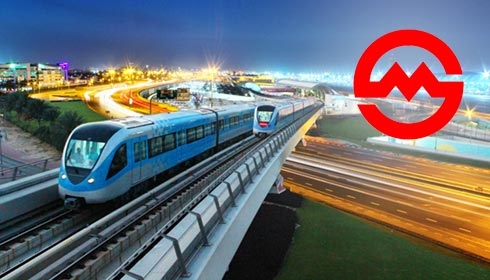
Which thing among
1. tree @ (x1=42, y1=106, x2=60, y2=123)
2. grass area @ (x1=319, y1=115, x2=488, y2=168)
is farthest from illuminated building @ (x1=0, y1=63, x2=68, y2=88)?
tree @ (x1=42, y1=106, x2=60, y2=123)

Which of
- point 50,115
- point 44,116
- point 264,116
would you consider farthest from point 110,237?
point 44,116

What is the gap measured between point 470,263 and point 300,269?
10056 mm

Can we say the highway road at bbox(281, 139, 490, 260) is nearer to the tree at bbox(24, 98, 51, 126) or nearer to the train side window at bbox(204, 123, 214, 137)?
the train side window at bbox(204, 123, 214, 137)

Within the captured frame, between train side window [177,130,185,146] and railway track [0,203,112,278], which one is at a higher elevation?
train side window [177,130,185,146]

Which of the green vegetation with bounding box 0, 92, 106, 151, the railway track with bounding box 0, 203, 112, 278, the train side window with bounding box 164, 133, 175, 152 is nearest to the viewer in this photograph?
the railway track with bounding box 0, 203, 112, 278

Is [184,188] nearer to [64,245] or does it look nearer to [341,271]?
[64,245]

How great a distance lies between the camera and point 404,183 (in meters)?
40.8

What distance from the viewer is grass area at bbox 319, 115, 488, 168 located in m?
55.7

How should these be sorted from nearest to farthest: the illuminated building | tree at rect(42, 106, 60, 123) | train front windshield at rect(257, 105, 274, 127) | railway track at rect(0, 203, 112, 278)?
railway track at rect(0, 203, 112, 278)
train front windshield at rect(257, 105, 274, 127)
tree at rect(42, 106, 60, 123)
the illuminated building

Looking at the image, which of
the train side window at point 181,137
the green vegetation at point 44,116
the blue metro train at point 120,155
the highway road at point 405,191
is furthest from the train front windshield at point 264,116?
the green vegetation at point 44,116

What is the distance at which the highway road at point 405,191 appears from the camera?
29.0 m

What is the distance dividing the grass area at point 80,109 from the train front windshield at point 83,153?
38396mm

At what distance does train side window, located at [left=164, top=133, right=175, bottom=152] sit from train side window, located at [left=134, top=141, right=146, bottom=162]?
1.97m

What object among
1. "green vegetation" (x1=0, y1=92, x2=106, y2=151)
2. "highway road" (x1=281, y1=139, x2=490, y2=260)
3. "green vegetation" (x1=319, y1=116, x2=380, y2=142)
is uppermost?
"green vegetation" (x1=0, y1=92, x2=106, y2=151)
